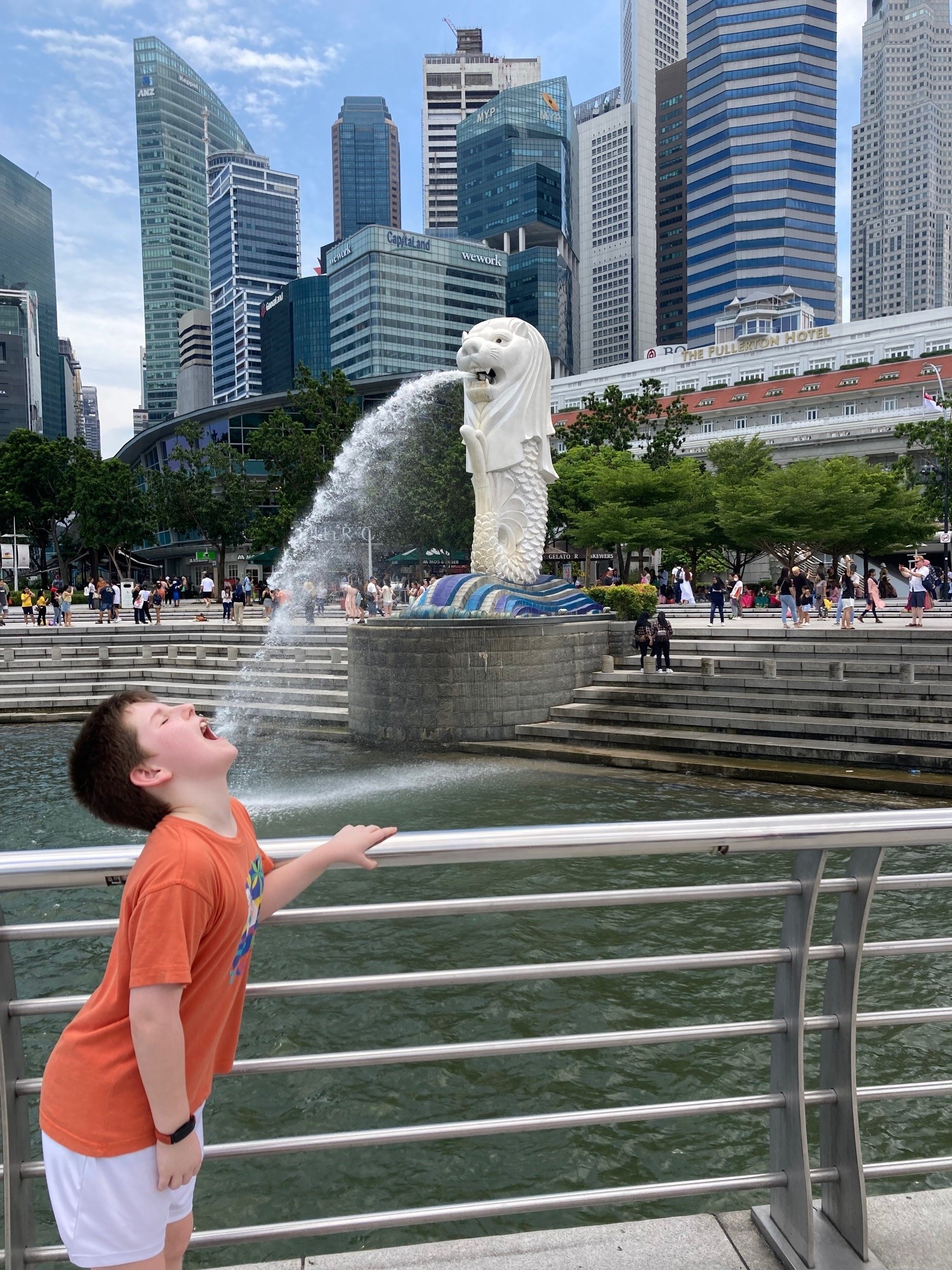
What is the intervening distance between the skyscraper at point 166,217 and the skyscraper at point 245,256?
19.7m

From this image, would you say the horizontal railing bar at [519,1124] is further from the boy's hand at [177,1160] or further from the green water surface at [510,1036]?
the green water surface at [510,1036]

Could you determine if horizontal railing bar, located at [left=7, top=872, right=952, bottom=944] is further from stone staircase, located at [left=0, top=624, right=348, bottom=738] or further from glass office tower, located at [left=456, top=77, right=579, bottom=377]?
glass office tower, located at [left=456, top=77, right=579, bottom=377]

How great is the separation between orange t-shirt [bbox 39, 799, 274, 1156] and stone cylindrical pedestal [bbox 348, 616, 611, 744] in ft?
41.6

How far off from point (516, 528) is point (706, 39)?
121 m

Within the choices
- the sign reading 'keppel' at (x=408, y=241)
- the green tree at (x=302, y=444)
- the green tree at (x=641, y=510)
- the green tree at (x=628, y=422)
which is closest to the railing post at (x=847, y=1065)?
the green tree at (x=641, y=510)

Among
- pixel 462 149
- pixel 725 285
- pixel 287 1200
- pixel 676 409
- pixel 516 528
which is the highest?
pixel 462 149

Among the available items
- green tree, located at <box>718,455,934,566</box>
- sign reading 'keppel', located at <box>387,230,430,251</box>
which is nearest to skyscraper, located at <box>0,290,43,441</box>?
sign reading 'keppel', located at <box>387,230,430,251</box>

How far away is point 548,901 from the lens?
1.99 meters

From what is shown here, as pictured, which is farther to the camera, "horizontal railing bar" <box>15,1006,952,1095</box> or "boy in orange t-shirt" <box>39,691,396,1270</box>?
"horizontal railing bar" <box>15,1006,952,1095</box>

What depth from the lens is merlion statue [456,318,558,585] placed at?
52.2 feet

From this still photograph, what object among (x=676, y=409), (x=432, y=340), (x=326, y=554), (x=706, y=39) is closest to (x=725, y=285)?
(x=706, y=39)

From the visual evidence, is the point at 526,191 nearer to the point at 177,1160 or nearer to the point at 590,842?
the point at 590,842

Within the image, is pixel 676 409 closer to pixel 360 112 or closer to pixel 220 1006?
pixel 220 1006

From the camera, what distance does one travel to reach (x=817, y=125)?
10650 cm
